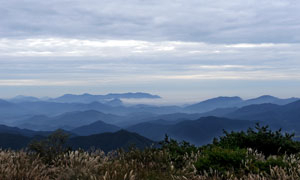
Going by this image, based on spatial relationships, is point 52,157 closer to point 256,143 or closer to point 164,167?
point 164,167

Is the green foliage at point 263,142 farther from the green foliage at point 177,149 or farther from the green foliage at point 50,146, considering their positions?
the green foliage at point 50,146

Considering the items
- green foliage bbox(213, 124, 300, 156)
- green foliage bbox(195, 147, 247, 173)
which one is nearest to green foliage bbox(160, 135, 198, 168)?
green foliage bbox(195, 147, 247, 173)

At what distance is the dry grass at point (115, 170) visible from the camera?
7625mm

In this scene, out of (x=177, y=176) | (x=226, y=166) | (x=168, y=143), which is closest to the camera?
(x=177, y=176)

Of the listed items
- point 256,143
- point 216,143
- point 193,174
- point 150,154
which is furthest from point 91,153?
point 256,143

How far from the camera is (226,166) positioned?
954 centimetres

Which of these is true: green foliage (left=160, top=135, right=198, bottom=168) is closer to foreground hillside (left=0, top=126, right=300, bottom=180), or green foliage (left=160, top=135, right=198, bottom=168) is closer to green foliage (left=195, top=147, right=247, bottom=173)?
foreground hillside (left=0, top=126, right=300, bottom=180)

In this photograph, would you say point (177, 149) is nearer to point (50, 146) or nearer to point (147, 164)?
point (147, 164)

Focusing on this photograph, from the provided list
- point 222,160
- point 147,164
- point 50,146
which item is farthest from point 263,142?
point 50,146

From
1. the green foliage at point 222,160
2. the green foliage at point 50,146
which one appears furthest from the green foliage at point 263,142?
the green foliage at point 50,146

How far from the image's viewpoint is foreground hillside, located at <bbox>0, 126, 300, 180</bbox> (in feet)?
25.7

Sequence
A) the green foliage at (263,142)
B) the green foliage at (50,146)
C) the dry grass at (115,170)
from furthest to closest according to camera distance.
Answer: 1. the green foliage at (263,142)
2. the green foliage at (50,146)
3. the dry grass at (115,170)

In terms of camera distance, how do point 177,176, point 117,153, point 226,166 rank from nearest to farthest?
point 177,176 < point 226,166 < point 117,153

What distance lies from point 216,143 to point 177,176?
318 inches
